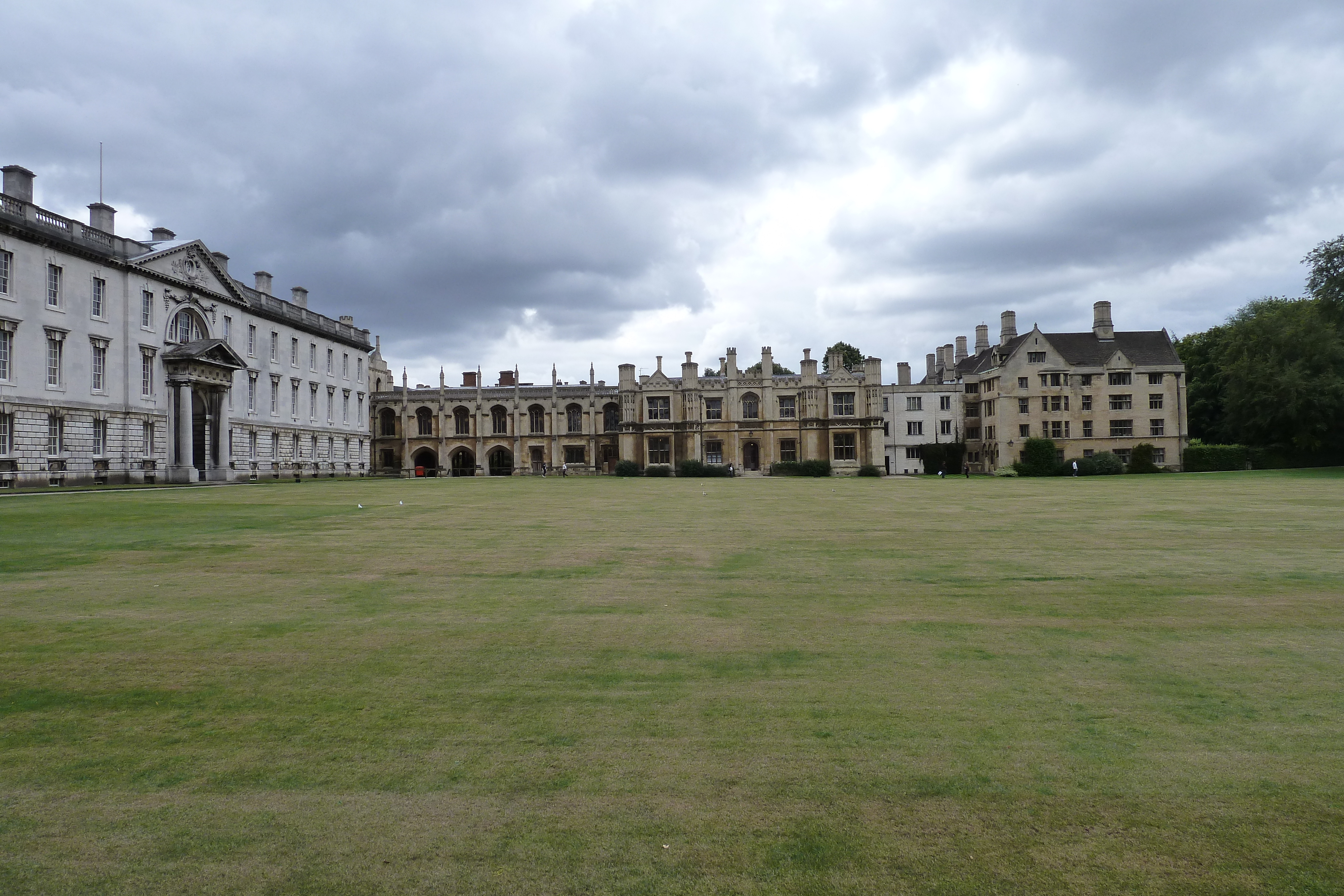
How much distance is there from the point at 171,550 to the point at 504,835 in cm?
1189

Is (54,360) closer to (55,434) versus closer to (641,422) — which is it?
(55,434)

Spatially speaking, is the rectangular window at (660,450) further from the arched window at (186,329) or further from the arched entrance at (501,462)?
the arched window at (186,329)

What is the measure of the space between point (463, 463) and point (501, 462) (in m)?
3.89

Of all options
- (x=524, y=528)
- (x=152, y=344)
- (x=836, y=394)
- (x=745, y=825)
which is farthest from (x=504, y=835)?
(x=836, y=394)

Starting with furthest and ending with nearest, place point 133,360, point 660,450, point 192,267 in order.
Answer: point 660,450
point 192,267
point 133,360

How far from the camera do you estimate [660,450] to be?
236 feet

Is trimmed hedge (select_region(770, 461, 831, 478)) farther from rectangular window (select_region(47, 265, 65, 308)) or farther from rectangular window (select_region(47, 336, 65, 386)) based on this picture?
rectangular window (select_region(47, 265, 65, 308))

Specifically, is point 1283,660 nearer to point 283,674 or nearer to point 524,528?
point 283,674

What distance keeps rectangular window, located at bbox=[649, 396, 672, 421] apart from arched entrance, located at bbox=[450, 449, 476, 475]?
19829 millimetres

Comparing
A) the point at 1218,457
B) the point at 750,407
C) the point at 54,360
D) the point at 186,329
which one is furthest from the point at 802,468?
the point at 54,360

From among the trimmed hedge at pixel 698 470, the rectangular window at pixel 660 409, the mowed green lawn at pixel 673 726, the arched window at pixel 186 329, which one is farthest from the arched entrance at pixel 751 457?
the mowed green lawn at pixel 673 726

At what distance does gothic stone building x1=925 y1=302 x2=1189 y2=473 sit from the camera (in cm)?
6712

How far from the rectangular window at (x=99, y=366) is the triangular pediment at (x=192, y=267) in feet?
17.9

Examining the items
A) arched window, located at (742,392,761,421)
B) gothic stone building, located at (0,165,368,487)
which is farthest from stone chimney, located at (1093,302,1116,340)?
gothic stone building, located at (0,165,368,487)
